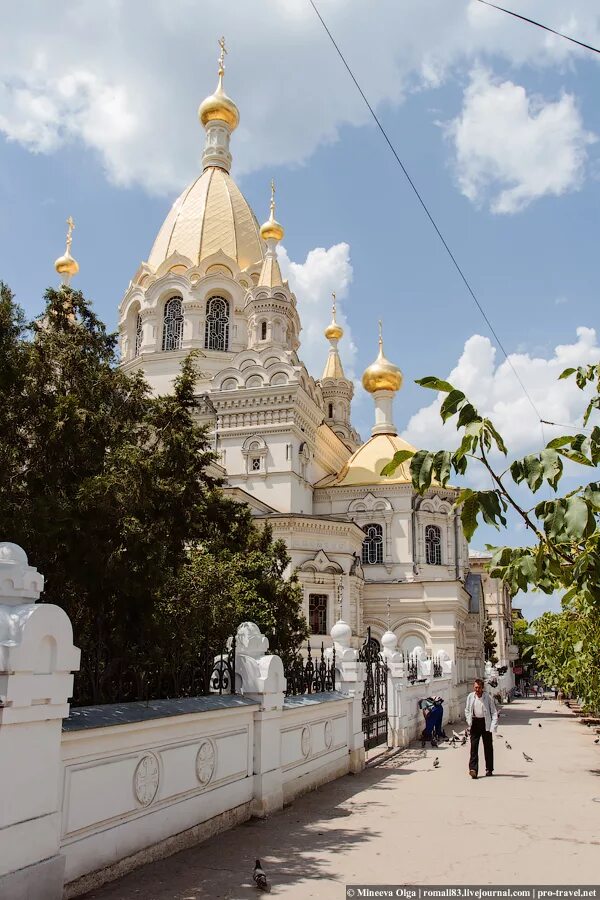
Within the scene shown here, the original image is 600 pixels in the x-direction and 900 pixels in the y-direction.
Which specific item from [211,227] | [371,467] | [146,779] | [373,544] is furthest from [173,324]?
[146,779]

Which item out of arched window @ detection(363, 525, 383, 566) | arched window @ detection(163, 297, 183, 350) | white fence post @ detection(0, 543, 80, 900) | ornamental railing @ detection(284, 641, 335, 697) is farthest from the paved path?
arched window @ detection(163, 297, 183, 350)

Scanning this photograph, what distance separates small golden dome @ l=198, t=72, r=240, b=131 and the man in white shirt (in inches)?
1432

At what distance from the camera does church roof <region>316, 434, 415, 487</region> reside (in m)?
35.1

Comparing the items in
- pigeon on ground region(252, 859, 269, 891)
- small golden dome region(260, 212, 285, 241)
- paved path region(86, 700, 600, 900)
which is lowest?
paved path region(86, 700, 600, 900)

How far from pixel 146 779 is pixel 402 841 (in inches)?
101

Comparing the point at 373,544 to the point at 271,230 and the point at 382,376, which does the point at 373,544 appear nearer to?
the point at 382,376

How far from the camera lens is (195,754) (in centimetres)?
712

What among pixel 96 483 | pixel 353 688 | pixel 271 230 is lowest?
pixel 353 688

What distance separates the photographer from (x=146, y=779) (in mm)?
6262

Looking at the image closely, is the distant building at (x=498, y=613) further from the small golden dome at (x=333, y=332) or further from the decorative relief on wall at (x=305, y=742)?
the decorative relief on wall at (x=305, y=742)

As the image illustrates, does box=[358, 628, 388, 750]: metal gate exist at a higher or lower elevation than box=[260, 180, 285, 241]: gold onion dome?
lower

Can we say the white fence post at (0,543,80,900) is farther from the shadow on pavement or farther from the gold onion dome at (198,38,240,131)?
the gold onion dome at (198,38,240,131)

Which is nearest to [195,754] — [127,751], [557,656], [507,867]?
[127,751]

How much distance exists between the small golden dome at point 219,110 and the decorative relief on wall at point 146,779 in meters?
39.8
